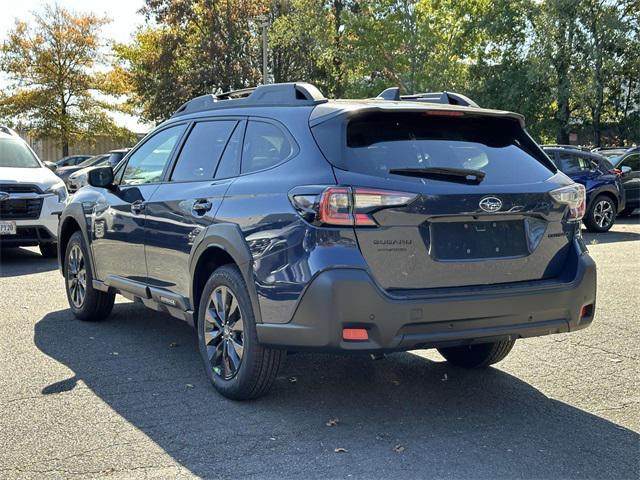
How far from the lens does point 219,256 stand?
16.2 ft

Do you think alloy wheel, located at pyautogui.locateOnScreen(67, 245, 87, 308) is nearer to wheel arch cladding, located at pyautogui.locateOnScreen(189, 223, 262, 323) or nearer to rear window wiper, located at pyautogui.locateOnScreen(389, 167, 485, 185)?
wheel arch cladding, located at pyautogui.locateOnScreen(189, 223, 262, 323)

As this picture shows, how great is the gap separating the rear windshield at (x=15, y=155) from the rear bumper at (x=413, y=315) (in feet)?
29.0

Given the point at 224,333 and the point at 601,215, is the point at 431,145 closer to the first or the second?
the point at 224,333

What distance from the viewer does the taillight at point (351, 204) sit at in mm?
4004

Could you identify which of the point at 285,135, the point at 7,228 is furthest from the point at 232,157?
the point at 7,228

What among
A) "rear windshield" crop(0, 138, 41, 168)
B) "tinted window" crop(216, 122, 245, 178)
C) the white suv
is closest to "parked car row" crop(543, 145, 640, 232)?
the white suv

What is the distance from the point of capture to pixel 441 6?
3416cm

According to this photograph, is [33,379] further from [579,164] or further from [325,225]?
[579,164]

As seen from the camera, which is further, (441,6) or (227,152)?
(441,6)

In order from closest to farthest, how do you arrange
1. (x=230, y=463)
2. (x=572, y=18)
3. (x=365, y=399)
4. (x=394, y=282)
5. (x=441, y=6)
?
(x=230, y=463), (x=394, y=282), (x=365, y=399), (x=572, y=18), (x=441, y=6)

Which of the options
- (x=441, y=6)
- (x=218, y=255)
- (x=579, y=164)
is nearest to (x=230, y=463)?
(x=218, y=255)

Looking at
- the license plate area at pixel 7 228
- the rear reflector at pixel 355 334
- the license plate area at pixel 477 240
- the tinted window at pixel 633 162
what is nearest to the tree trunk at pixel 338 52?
the tinted window at pixel 633 162

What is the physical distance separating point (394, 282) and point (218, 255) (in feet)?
4.43

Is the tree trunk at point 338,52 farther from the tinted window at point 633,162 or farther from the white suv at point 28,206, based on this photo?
the white suv at point 28,206
